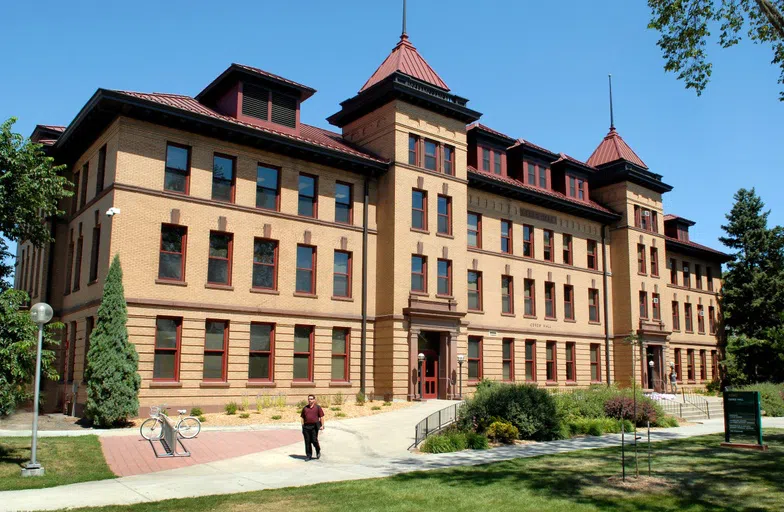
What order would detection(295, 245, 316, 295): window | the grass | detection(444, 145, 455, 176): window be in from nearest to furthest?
the grass → detection(295, 245, 316, 295): window → detection(444, 145, 455, 176): window

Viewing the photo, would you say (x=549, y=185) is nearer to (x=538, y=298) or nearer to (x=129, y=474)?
(x=538, y=298)

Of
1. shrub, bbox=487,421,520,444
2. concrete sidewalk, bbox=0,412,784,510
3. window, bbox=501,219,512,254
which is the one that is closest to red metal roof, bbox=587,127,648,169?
window, bbox=501,219,512,254

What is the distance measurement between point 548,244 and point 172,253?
2309cm

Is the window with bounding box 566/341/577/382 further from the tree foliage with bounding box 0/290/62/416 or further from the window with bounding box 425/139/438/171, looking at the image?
the tree foliage with bounding box 0/290/62/416

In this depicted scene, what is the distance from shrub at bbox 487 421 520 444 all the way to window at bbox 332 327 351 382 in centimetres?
1054

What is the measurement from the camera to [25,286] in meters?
34.6

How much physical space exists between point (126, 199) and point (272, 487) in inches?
592

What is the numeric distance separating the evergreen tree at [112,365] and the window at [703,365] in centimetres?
4284

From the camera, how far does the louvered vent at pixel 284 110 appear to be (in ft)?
97.8

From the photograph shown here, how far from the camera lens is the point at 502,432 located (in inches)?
813

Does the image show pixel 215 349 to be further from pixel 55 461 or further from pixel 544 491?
pixel 544 491

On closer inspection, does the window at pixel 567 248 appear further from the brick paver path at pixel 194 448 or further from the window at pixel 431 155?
the brick paver path at pixel 194 448

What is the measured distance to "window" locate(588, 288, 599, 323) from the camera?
42.9m

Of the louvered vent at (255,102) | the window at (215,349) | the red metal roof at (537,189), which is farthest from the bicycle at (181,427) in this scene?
the red metal roof at (537,189)
